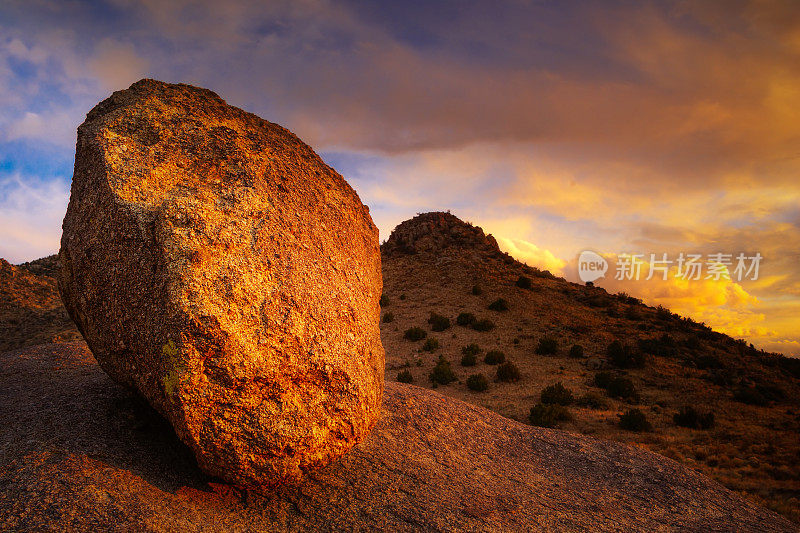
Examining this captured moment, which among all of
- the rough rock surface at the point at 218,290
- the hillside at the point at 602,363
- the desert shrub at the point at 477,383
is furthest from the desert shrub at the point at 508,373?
the rough rock surface at the point at 218,290

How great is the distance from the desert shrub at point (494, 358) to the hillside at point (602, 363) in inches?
11.3

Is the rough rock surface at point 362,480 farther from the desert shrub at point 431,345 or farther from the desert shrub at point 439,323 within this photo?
the desert shrub at point 439,323

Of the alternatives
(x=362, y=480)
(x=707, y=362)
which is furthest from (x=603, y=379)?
(x=362, y=480)

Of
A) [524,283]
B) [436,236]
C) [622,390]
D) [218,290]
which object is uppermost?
[436,236]

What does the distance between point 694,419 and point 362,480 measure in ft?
41.7

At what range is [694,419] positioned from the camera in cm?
1382

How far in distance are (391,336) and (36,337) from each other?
61.0 feet

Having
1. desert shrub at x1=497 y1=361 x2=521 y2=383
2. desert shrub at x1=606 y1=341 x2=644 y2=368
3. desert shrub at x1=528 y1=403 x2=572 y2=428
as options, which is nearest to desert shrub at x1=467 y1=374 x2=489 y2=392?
desert shrub at x1=497 y1=361 x2=521 y2=383

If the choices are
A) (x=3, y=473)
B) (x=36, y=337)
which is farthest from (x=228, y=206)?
(x=36, y=337)

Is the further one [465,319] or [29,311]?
[29,311]

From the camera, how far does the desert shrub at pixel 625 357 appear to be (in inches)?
767

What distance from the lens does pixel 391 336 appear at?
75.7 feet

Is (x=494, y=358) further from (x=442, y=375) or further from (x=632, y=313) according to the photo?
(x=632, y=313)

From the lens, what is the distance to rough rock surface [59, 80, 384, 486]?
412cm
